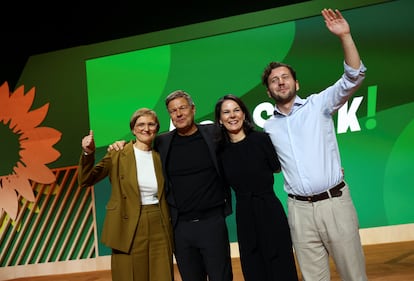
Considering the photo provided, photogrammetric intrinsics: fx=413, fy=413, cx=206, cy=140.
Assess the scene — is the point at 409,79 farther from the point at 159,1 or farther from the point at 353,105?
the point at 159,1

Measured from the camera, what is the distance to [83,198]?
16.2 feet

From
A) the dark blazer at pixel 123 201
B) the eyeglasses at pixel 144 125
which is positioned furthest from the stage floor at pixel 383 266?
the eyeglasses at pixel 144 125

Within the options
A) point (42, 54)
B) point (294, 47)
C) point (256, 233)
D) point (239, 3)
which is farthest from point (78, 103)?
point (256, 233)

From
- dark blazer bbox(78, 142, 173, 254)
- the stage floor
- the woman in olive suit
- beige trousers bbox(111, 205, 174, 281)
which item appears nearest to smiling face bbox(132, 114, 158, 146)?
the woman in olive suit

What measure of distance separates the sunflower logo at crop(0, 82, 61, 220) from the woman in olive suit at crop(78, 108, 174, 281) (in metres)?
3.09

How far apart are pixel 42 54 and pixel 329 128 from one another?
13.9ft

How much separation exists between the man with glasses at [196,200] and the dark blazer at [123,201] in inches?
2.2

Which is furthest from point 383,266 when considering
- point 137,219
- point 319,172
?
point 137,219

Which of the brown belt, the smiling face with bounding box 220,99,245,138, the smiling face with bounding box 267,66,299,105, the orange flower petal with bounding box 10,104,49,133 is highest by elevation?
the orange flower petal with bounding box 10,104,49,133

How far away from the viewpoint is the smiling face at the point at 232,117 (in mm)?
2074

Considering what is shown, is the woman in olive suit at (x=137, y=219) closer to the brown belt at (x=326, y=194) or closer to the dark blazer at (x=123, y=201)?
the dark blazer at (x=123, y=201)

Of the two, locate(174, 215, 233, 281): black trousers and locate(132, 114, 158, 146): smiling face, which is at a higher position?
locate(132, 114, 158, 146): smiling face

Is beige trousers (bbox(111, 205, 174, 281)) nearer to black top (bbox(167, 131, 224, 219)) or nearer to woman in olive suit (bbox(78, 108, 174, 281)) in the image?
woman in olive suit (bbox(78, 108, 174, 281))

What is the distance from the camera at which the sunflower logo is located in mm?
5082
